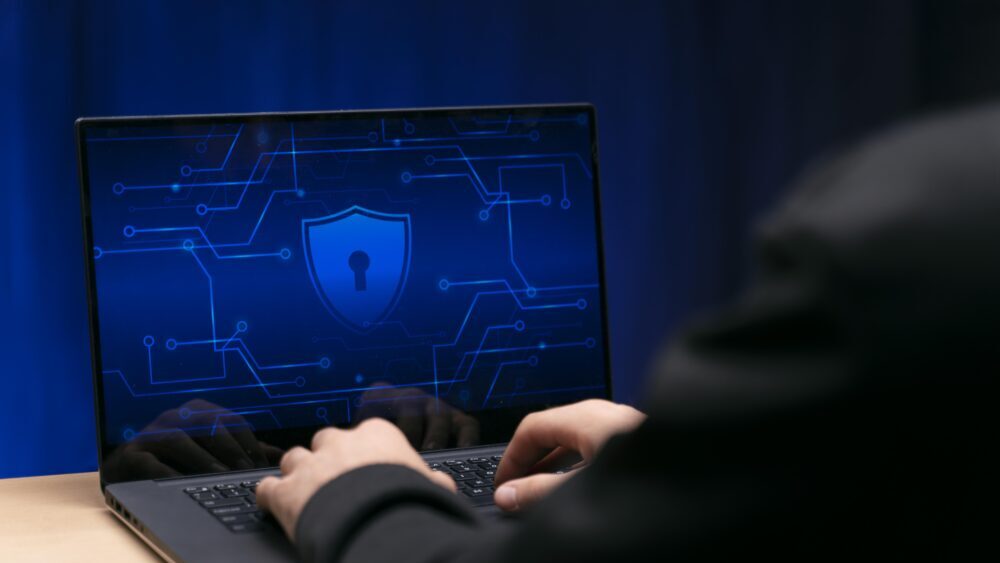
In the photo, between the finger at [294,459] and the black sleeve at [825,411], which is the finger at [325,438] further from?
the black sleeve at [825,411]

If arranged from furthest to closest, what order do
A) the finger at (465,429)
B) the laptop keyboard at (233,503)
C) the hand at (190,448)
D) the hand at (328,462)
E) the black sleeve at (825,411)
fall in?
the finger at (465,429) → the hand at (190,448) → the laptop keyboard at (233,503) → the hand at (328,462) → the black sleeve at (825,411)

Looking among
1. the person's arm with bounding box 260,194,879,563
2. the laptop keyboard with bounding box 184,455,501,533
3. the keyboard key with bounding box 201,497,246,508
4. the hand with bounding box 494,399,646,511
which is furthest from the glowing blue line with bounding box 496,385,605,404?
the person's arm with bounding box 260,194,879,563

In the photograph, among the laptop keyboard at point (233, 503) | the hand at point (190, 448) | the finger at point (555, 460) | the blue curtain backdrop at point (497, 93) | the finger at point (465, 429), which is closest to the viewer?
the laptop keyboard at point (233, 503)

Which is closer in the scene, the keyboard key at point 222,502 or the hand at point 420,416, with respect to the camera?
the keyboard key at point 222,502

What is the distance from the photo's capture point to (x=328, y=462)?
72 cm

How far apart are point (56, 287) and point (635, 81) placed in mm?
775

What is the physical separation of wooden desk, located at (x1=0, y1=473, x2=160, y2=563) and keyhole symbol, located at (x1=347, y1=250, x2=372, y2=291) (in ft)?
1.01

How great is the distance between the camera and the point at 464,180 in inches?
45.8

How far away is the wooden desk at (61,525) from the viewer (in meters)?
0.84

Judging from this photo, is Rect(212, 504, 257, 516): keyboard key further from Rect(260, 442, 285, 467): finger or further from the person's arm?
the person's arm

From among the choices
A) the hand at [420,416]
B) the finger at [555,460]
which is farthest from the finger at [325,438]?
the hand at [420,416]

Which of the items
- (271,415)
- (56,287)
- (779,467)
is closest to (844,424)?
(779,467)

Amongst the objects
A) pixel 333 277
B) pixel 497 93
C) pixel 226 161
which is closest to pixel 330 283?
pixel 333 277

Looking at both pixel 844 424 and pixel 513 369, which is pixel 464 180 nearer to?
pixel 513 369
